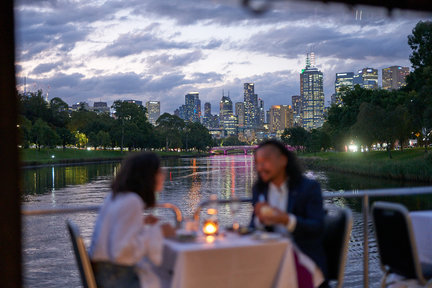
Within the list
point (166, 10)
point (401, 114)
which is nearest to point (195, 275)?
point (166, 10)

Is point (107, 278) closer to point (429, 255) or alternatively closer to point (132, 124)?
point (429, 255)

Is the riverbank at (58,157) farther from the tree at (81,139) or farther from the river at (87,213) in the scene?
the river at (87,213)

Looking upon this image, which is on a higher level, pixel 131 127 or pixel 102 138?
pixel 131 127

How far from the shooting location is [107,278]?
9.95 ft

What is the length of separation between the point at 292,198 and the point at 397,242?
2.90ft

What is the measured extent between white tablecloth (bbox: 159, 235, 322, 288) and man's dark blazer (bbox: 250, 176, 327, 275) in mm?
198

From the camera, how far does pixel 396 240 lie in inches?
142

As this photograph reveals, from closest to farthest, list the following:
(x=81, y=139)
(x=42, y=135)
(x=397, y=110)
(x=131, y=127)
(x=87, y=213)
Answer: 1. (x=87, y=213)
2. (x=397, y=110)
3. (x=42, y=135)
4. (x=81, y=139)
5. (x=131, y=127)

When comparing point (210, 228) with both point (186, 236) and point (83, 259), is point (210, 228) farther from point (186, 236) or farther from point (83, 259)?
point (83, 259)

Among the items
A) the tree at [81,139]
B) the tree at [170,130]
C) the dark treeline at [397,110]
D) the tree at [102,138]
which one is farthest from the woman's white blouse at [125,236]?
the tree at [170,130]

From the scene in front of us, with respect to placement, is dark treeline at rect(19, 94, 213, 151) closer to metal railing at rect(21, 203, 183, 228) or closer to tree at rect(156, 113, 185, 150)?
tree at rect(156, 113, 185, 150)

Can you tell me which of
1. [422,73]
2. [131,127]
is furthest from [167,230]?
[131,127]

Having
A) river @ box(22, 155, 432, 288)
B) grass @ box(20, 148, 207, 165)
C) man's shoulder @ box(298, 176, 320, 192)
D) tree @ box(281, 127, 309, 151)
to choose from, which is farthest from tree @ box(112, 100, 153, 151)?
man's shoulder @ box(298, 176, 320, 192)

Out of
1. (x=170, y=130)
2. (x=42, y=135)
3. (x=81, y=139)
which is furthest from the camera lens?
(x=170, y=130)
